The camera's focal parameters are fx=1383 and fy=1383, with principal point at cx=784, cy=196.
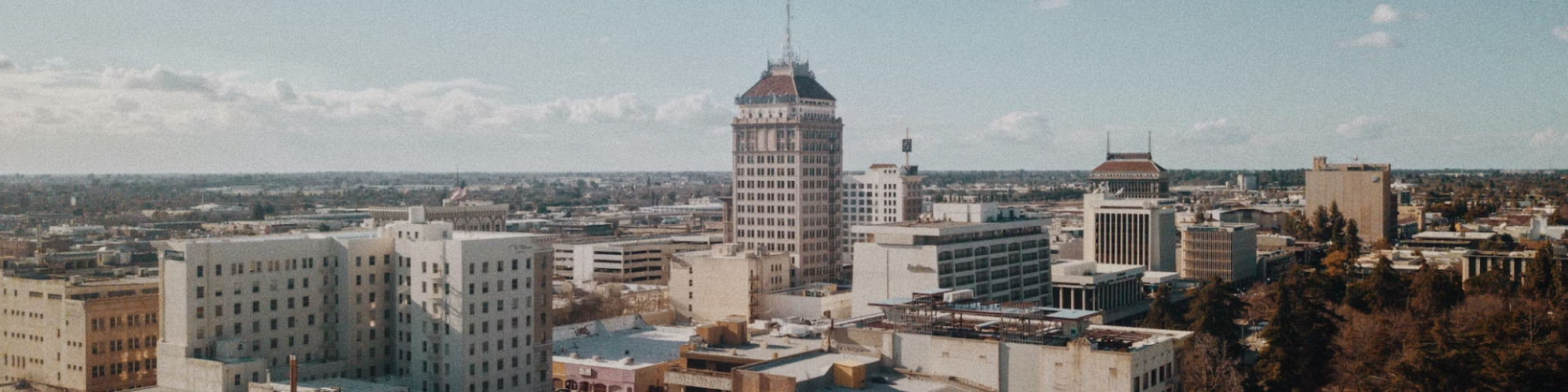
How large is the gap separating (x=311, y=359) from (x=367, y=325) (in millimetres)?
4387

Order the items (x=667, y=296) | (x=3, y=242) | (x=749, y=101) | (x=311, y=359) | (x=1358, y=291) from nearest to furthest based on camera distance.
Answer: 1. (x=311, y=359)
2. (x=1358, y=291)
3. (x=667, y=296)
4. (x=749, y=101)
5. (x=3, y=242)

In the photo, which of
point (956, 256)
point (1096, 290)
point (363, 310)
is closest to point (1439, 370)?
point (956, 256)

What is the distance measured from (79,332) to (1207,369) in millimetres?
79266

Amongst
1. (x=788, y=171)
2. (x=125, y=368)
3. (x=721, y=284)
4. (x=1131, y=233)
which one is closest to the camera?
(x=125, y=368)

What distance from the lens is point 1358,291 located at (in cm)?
12425

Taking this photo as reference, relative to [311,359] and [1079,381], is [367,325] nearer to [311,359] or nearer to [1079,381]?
[311,359]

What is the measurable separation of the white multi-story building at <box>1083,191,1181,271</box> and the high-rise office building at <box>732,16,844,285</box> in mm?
41100

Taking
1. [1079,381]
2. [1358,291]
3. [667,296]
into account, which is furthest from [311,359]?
[1358,291]

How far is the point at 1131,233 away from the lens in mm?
186125

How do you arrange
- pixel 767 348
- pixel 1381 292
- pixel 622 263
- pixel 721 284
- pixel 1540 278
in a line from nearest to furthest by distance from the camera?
pixel 767 348
pixel 1540 278
pixel 1381 292
pixel 721 284
pixel 622 263

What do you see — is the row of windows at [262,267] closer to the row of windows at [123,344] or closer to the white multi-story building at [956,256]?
the row of windows at [123,344]

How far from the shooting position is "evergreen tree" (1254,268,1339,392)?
98.5 m

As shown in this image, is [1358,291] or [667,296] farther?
[667,296]

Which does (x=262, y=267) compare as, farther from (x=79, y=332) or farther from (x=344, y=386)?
Result: (x=79, y=332)
